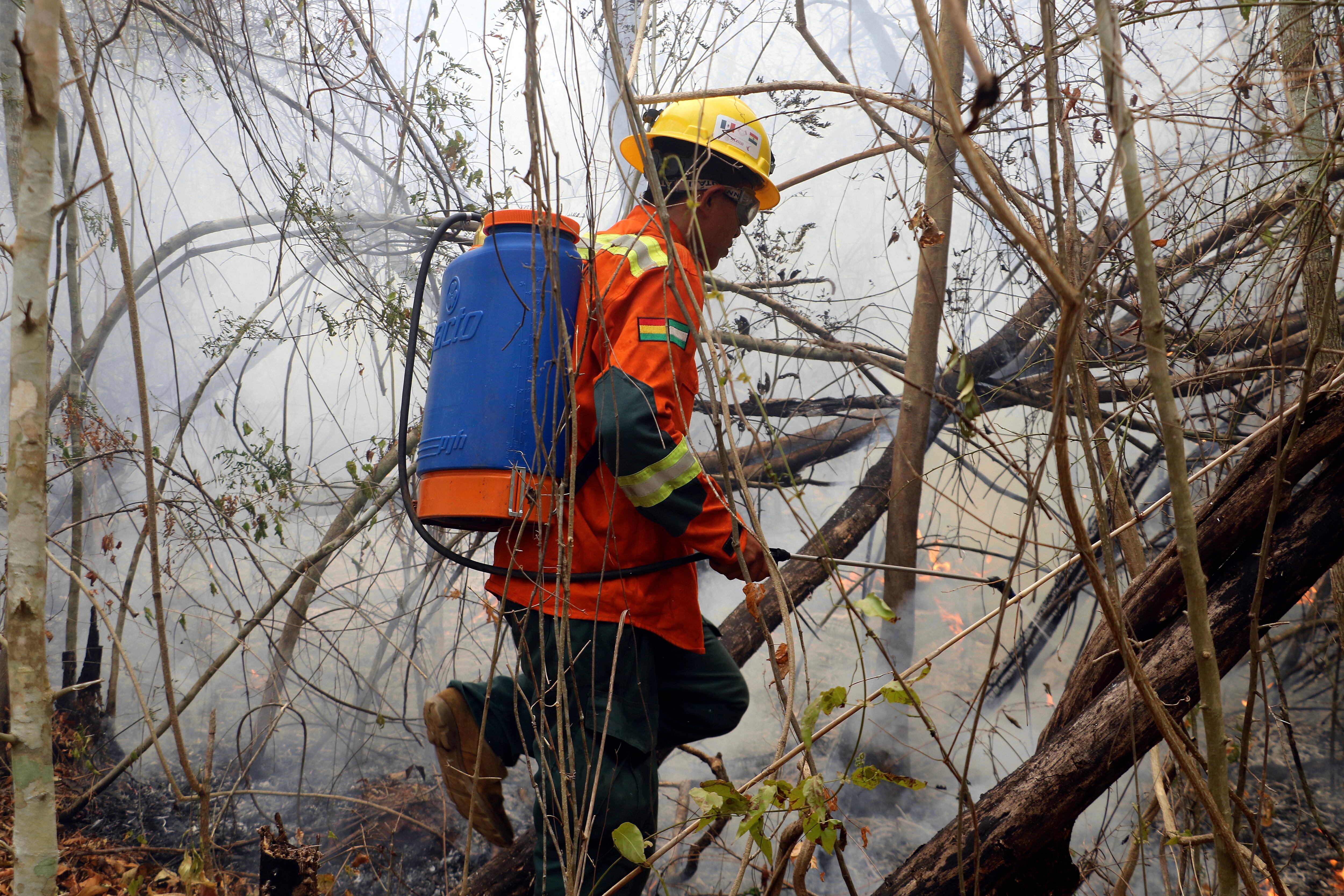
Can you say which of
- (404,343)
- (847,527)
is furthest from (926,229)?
(404,343)

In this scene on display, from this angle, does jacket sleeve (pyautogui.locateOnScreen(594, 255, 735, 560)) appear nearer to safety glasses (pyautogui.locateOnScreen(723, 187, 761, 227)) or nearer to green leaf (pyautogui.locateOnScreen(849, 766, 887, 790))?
safety glasses (pyautogui.locateOnScreen(723, 187, 761, 227))

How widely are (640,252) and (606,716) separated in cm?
103

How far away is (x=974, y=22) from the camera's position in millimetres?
2826

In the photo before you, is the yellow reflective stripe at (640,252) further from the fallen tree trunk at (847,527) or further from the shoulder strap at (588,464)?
the fallen tree trunk at (847,527)

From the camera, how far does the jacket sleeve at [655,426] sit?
1.65 meters

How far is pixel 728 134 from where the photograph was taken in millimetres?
1987

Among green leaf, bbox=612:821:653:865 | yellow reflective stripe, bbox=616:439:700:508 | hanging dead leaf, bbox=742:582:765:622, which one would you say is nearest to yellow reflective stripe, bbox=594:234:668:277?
yellow reflective stripe, bbox=616:439:700:508

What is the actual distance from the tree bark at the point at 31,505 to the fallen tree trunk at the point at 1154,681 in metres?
1.55

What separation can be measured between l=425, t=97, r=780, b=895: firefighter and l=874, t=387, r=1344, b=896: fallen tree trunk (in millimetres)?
630

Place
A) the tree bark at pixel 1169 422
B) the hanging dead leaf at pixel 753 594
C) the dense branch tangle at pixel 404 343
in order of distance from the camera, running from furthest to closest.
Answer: the dense branch tangle at pixel 404 343
the hanging dead leaf at pixel 753 594
the tree bark at pixel 1169 422

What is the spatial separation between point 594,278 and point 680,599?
0.95 metres

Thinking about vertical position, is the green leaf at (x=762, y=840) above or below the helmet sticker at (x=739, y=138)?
below

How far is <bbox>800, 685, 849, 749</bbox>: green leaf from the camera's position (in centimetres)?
111

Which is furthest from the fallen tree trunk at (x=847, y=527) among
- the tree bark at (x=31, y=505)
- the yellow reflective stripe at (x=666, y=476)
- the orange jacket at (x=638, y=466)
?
the tree bark at (x=31, y=505)
